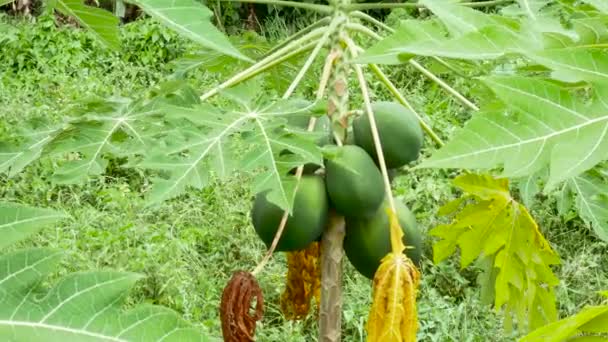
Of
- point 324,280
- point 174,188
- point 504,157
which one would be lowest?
point 324,280

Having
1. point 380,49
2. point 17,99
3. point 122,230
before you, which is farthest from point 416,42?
point 17,99

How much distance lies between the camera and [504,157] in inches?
31.0

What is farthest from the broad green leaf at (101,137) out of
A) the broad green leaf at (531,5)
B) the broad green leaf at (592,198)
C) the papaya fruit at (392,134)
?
the broad green leaf at (592,198)

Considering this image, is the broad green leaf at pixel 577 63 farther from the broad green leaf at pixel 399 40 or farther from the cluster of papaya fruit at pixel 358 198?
the cluster of papaya fruit at pixel 358 198

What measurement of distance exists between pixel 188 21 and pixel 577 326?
0.46 m

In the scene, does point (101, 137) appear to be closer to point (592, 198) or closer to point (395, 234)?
point (395, 234)

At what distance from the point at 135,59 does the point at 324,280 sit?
434cm

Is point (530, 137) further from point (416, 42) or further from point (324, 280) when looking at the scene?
point (324, 280)

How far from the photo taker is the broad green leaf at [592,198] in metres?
1.51

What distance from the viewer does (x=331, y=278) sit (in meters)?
1.35

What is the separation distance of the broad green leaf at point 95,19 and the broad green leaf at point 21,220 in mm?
403

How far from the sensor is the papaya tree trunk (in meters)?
1.34

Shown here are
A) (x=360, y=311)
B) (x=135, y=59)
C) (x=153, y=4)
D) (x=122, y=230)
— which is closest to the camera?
(x=153, y=4)

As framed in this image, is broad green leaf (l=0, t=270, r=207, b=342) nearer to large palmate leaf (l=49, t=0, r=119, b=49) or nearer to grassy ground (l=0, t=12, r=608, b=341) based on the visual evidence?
large palmate leaf (l=49, t=0, r=119, b=49)
